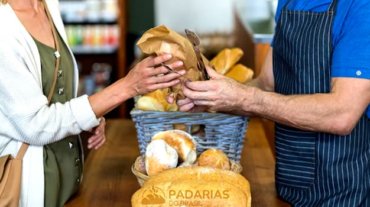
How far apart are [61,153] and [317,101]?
77 centimetres

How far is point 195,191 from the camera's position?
4.87ft

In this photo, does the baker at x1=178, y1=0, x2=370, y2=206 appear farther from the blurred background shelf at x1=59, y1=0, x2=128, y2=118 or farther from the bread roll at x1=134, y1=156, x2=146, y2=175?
the blurred background shelf at x1=59, y1=0, x2=128, y2=118

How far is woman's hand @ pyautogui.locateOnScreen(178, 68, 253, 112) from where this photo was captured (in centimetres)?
166

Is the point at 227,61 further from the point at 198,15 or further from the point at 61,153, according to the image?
the point at 198,15

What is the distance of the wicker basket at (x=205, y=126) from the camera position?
1.92 metres

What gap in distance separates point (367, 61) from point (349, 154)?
0.29m

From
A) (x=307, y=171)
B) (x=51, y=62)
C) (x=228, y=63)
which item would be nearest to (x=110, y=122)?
(x=228, y=63)

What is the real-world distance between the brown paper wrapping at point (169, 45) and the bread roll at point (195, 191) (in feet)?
0.97

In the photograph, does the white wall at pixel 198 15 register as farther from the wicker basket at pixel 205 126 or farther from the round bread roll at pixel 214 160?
the round bread roll at pixel 214 160

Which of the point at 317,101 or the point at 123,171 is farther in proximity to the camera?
the point at 123,171

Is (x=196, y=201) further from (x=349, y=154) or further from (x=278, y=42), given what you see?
(x=278, y=42)

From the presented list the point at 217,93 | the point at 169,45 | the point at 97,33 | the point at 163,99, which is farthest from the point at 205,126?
the point at 97,33

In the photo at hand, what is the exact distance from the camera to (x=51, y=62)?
182cm

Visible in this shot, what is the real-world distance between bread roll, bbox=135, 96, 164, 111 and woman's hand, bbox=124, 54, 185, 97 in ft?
0.66
